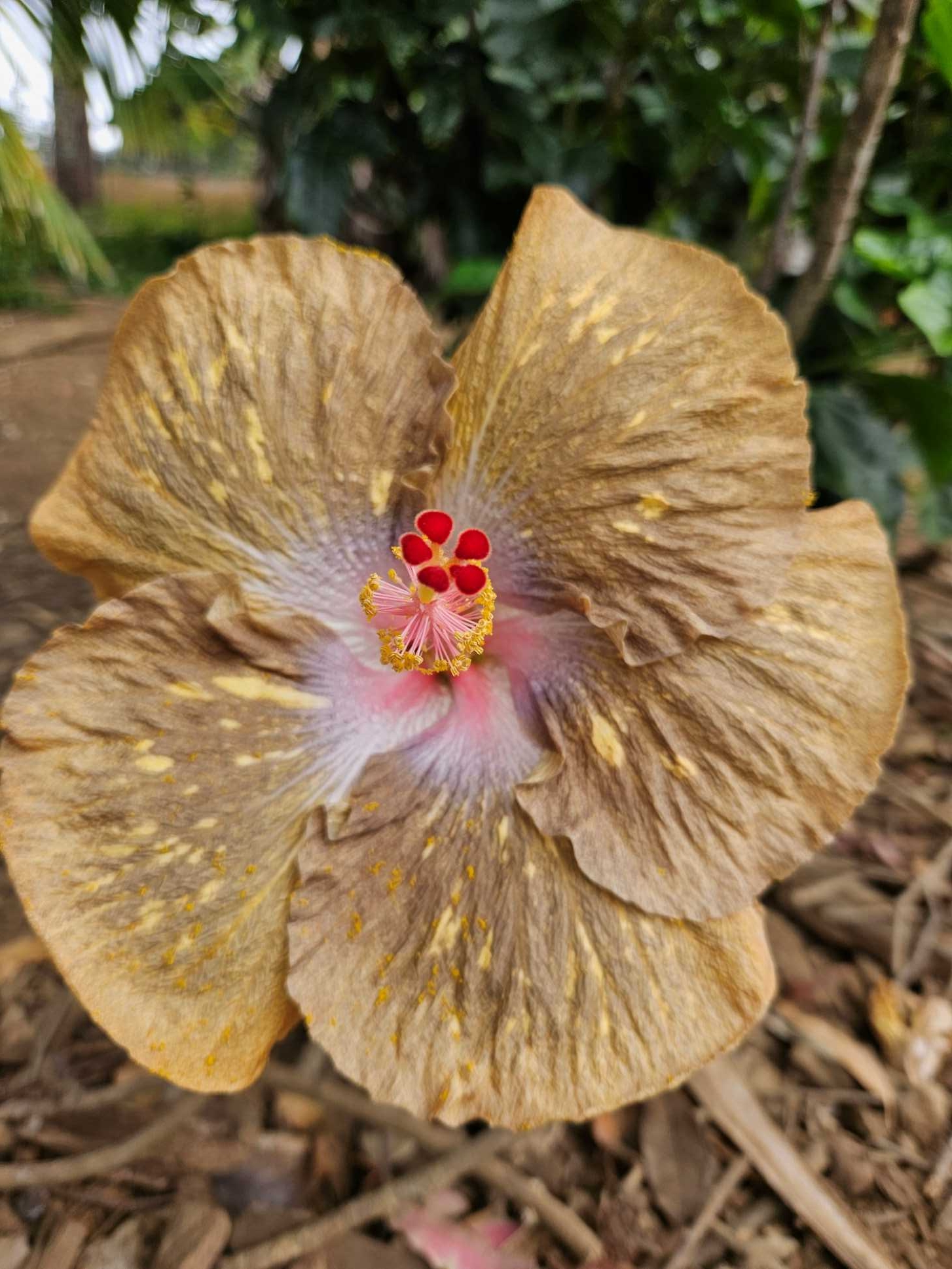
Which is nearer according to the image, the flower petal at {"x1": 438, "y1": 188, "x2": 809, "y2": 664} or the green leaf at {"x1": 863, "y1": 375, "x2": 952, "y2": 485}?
the flower petal at {"x1": 438, "y1": 188, "x2": 809, "y2": 664}

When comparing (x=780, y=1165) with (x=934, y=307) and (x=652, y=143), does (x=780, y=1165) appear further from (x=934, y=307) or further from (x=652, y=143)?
(x=652, y=143)

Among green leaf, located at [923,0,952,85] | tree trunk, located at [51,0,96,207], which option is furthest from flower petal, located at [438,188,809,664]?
tree trunk, located at [51,0,96,207]

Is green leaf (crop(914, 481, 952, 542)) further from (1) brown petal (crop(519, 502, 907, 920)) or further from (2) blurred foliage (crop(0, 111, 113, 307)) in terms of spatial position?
(2) blurred foliage (crop(0, 111, 113, 307))

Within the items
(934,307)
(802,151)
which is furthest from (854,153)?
(934,307)

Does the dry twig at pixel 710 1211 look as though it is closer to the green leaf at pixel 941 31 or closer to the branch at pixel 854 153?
the branch at pixel 854 153

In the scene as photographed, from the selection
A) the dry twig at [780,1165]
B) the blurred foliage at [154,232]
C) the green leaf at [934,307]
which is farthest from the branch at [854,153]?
the blurred foliage at [154,232]

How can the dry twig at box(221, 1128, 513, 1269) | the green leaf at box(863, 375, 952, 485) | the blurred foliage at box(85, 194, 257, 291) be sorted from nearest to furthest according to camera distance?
the dry twig at box(221, 1128, 513, 1269)
the green leaf at box(863, 375, 952, 485)
the blurred foliage at box(85, 194, 257, 291)

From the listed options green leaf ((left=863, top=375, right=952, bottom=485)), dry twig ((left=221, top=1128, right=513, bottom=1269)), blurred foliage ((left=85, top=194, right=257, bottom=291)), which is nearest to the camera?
dry twig ((left=221, top=1128, right=513, bottom=1269))
